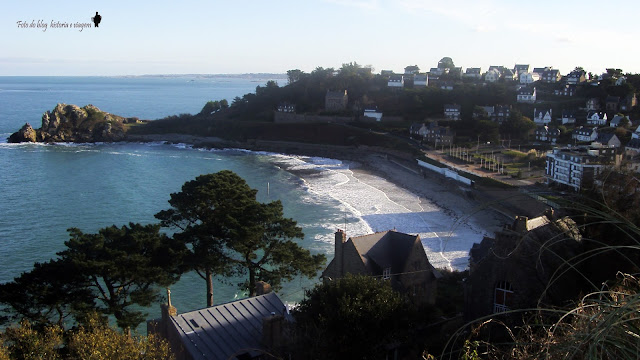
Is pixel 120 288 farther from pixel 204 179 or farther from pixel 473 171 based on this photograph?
pixel 473 171

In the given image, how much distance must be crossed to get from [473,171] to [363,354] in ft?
98.6

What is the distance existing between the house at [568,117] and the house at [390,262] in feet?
143

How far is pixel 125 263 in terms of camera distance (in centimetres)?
1197

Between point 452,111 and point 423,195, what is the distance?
26555 millimetres

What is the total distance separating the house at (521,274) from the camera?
816 centimetres

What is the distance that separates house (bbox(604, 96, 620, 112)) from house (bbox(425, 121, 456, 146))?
15993 millimetres

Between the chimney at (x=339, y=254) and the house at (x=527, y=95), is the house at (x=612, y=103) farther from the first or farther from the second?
the chimney at (x=339, y=254)

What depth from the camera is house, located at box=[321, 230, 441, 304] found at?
1238 centimetres

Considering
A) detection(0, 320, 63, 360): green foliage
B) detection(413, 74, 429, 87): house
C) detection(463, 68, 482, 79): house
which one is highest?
detection(463, 68, 482, 79): house

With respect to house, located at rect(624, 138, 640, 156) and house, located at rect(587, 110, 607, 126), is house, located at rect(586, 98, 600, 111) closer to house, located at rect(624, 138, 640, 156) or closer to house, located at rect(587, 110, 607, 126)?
house, located at rect(587, 110, 607, 126)

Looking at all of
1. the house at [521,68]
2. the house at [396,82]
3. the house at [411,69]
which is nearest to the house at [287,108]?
the house at [396,82]

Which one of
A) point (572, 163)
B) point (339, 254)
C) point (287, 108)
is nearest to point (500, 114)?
point (572, 163)

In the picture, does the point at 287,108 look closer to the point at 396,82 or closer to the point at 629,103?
the point at 396,82

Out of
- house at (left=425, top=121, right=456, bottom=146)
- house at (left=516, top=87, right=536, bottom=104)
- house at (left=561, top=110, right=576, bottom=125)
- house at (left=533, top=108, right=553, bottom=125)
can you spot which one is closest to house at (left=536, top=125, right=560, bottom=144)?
house at (left=561, top=110, right=576, bottom=125)
